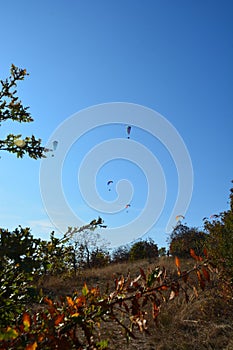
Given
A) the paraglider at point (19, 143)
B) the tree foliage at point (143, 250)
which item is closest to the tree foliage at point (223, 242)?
the paraglider at point (19, 143)

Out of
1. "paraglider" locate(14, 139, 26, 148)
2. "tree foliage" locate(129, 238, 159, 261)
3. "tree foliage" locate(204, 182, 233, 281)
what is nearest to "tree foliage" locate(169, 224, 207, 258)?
"tree foliage" locate(129, 238, 159, 261)

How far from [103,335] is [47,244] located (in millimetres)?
6078

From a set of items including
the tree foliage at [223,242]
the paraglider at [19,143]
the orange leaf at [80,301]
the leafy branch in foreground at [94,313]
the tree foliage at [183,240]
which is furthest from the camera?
the tree foliage at [183,240]

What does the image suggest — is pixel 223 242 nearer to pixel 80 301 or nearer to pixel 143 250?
pixel 80 301

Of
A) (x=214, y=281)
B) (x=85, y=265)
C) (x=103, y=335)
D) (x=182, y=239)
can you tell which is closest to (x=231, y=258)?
(x=214, y=281)

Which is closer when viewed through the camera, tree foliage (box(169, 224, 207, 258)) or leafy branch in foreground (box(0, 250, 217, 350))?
leafy branch in foreground (box(0, 250, 217, 350))

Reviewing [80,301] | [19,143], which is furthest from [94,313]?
[19,143]

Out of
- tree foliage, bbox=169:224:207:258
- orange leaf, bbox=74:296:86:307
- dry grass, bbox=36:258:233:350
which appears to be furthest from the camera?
tree foliage, bbox=169:224:207:258

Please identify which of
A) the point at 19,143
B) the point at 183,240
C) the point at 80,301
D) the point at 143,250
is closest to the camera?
the point at 80,301

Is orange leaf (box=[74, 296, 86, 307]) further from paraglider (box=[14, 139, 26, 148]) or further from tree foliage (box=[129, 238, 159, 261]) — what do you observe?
tree foliage (box=[129, 238, 159, 261])

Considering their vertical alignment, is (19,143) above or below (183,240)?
below

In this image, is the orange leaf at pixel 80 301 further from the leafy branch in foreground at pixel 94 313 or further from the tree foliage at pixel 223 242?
the tree foliage at pixel 223 242

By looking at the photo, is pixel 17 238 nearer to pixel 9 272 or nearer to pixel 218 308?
pixel 9 272

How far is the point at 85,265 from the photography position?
27.4m
